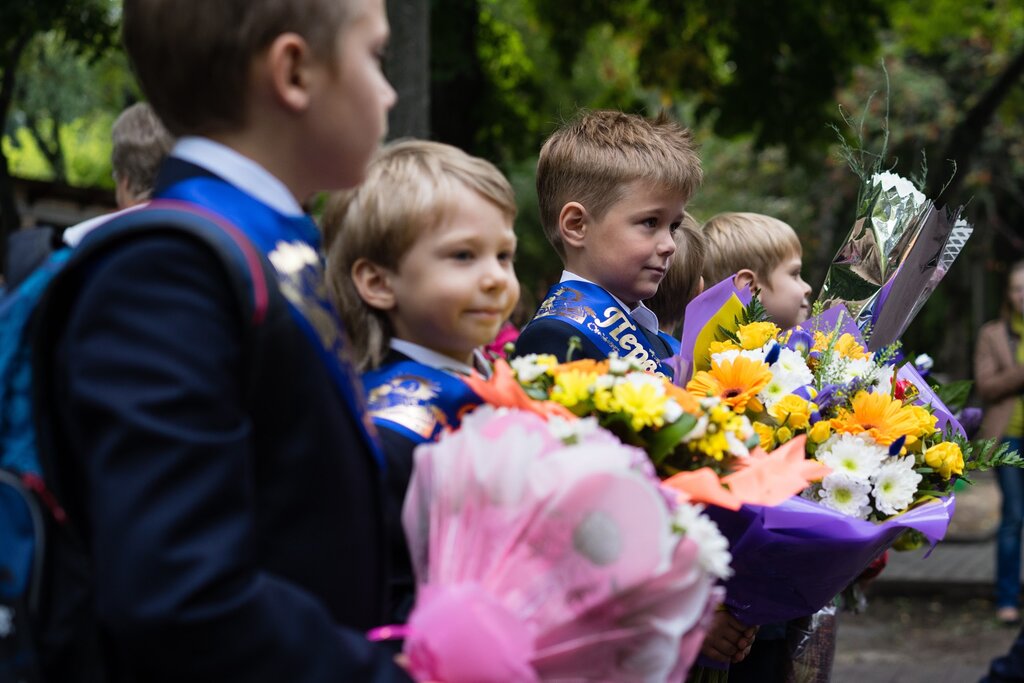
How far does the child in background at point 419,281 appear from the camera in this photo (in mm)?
2094

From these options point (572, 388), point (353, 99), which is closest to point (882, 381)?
point (572, 388)

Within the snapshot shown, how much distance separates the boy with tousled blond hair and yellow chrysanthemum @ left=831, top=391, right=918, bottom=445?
4.53 ft

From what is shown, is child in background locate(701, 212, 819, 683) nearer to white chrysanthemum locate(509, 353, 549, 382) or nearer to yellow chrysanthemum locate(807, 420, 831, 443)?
yellow chrysanthemum locate(807, 420, 831, 443)

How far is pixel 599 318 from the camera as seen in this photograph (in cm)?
297

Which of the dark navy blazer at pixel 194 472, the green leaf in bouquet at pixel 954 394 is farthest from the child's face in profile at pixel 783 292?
the dark navy blazer at pixel 194 472

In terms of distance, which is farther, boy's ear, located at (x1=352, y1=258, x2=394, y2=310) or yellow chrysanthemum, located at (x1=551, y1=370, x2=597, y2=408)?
boy's ear, located at (x1=352, y1=258, x2=394, y2=310)

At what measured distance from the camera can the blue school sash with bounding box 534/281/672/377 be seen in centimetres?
294

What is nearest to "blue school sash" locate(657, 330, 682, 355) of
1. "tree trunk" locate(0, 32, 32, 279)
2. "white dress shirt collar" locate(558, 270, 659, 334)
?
"white dress shirt collar" locate(558, 270, 659, 334)

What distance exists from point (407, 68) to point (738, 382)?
4093mm

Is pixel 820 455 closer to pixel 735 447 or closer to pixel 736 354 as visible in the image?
pixel 736 354

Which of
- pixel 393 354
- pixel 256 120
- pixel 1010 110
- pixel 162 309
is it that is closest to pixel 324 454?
pixel 162 309

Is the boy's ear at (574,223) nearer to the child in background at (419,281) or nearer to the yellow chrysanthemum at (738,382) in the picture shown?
the yellow chrysanthemum at (738,382)

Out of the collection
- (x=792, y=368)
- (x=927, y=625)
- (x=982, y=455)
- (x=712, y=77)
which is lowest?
(x=927, y=625)

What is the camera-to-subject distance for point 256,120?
1628 millimetres
